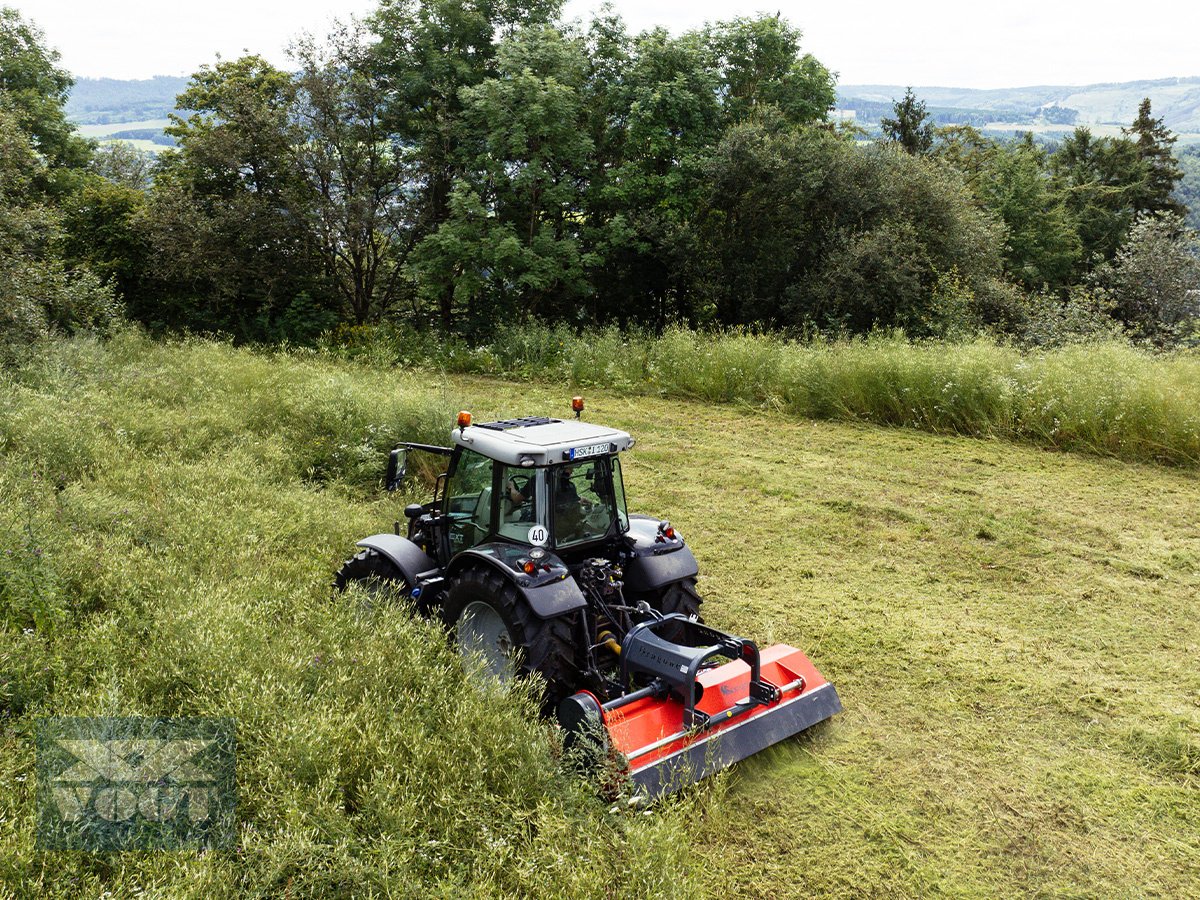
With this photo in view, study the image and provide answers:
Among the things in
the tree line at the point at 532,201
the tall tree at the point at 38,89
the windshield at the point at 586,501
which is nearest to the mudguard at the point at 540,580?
the windshield at the point at 586,501

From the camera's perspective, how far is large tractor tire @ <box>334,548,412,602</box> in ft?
17.8

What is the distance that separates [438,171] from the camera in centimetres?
1839

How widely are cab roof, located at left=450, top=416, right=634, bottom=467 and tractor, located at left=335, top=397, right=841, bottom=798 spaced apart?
0.5 inches

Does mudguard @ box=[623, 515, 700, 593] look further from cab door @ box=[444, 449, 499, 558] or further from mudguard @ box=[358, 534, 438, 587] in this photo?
mudguard @ box=[358, 534, 438, 587]

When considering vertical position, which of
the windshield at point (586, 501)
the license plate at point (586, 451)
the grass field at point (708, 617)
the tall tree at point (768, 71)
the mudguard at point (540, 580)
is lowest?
the grass field at point (708, 617)

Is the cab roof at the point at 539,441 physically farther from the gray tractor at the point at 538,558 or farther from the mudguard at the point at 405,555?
the mudguard at the point at 405,555

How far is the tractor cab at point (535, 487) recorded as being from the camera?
5000 millimetres

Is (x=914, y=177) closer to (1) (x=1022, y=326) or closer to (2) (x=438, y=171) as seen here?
(1) (x=1022, y=326)

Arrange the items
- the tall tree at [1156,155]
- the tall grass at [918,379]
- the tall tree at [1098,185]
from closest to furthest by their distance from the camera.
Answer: the tall grass at [918,379] < the tall tree at [1098,185] < the tall tree at [1156,155]

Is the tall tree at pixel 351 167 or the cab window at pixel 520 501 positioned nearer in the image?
the cab window at pixel 520 501

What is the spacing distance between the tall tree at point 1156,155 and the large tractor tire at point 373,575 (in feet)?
150

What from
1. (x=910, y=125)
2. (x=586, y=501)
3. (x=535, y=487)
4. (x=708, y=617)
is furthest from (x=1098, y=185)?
(x=535, y=487)

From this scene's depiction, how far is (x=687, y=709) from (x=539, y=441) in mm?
1811

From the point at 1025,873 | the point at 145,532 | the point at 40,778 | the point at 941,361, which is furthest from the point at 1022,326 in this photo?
the point at 40,778
